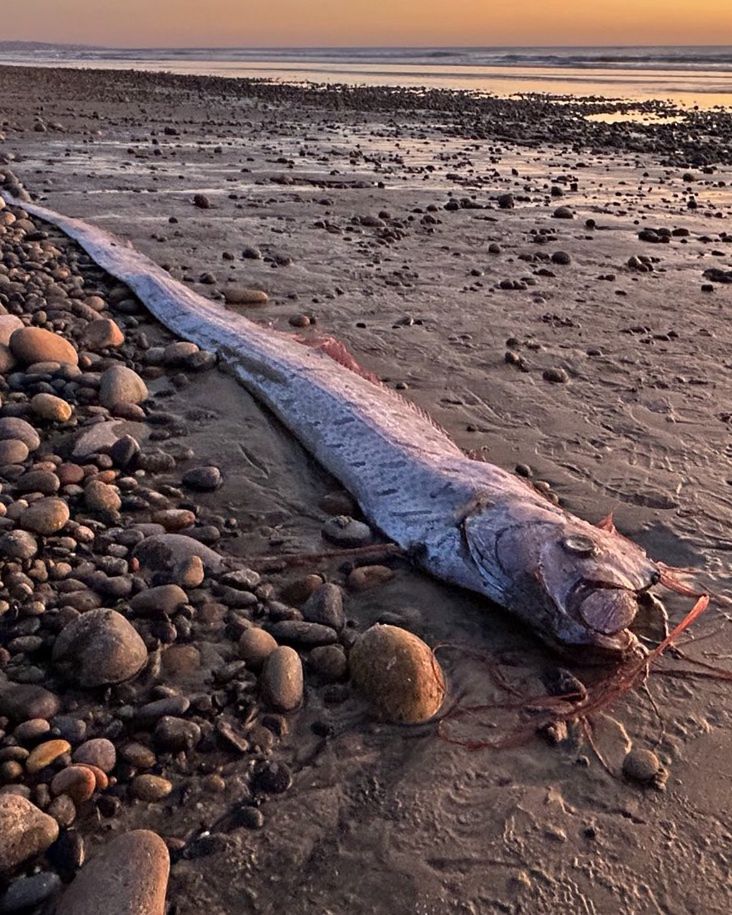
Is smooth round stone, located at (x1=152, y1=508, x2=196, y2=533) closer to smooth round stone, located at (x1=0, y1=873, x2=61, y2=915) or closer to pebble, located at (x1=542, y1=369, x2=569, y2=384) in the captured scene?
smooth round stone, located at (x1=0, y1=873, x2=61, y2=915)

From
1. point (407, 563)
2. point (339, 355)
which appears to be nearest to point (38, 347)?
point (339, 355)

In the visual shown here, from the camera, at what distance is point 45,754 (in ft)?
9.07

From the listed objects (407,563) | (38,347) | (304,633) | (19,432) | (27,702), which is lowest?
(407,563)

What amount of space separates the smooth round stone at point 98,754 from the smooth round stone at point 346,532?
5.53 feet

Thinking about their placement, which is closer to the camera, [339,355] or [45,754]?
[45,754]

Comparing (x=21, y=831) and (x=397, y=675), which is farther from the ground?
(x=21, y=831)

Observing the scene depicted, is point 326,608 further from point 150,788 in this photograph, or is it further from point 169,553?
point 150,788

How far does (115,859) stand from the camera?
7.86 feet

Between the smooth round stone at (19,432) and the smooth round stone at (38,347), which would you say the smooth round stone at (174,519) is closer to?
the smooth round stone at (19,432)

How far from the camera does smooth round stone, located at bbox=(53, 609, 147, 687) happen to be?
312 cm

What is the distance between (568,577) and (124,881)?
2012 mm

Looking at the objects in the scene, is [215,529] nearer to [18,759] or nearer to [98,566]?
[98,566]

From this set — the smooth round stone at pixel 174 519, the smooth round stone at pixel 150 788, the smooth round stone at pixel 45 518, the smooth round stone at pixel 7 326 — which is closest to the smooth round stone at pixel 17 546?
the smooth round stone at pixel 45 518

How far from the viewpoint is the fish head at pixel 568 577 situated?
11.0 ft
